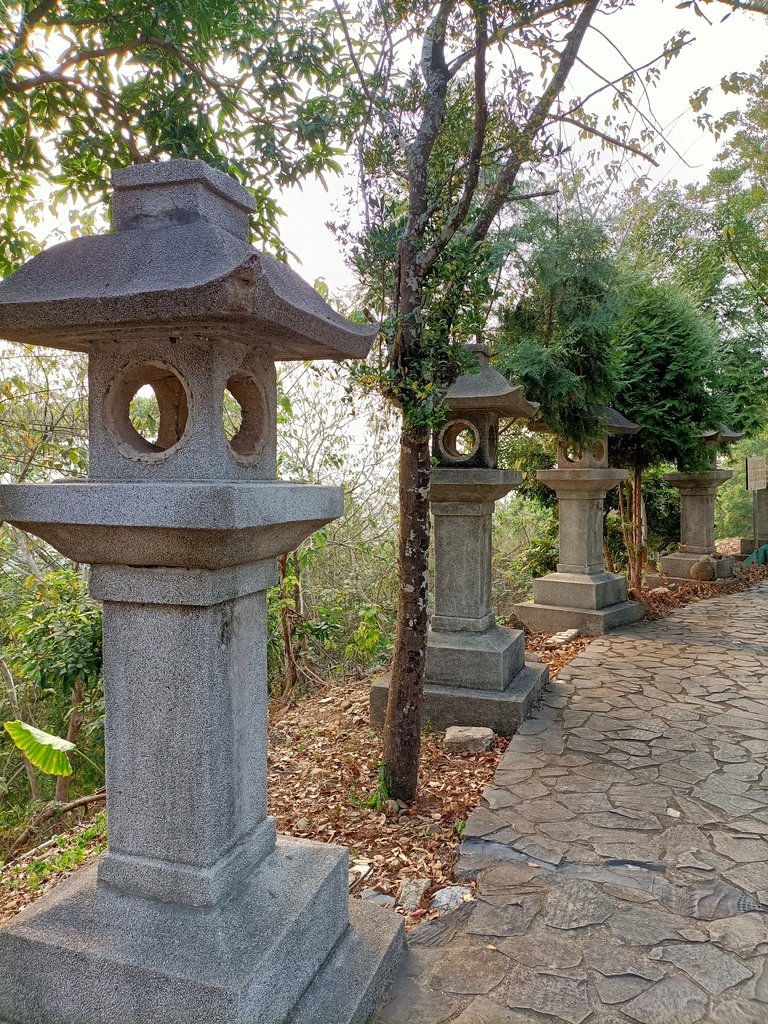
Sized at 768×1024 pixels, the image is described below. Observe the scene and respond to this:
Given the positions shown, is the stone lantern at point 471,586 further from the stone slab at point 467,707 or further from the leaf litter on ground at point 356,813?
the leaf litter on ground at point 356,813

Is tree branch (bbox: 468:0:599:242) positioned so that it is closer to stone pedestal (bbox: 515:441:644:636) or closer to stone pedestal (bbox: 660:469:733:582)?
stone pedestal (bbox: 515:441:644:636)

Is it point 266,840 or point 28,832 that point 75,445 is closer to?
point 28,832

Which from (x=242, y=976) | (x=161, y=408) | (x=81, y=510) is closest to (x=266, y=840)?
(x=242, y=976)

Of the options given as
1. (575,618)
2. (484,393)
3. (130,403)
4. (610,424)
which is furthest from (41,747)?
(610,424)

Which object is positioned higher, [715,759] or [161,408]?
[161,408]

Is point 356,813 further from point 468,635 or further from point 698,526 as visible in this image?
point 698,526

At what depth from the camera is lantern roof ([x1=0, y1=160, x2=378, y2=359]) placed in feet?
6.56

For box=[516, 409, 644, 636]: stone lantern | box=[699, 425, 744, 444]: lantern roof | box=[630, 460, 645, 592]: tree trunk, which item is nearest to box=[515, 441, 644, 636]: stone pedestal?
box=[516, 409, 644, 636]: stone lantern

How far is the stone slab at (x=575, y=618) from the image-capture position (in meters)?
8.57

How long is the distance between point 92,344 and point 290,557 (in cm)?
491

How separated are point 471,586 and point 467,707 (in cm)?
104

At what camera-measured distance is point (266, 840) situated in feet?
8.73

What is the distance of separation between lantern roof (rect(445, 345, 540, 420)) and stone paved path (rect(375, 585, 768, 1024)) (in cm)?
265

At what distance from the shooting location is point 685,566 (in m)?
12.7
